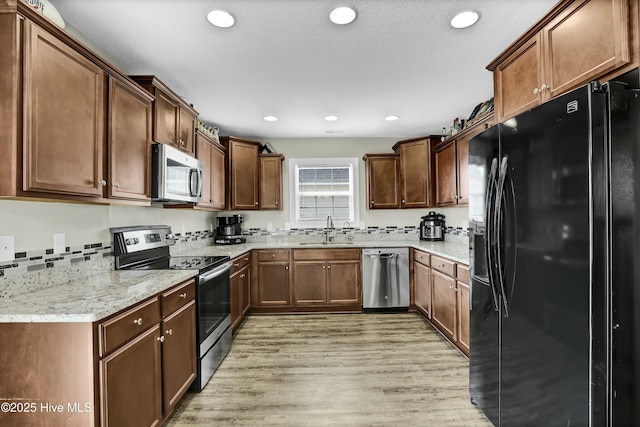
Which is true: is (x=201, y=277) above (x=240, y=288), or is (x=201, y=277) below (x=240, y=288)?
above

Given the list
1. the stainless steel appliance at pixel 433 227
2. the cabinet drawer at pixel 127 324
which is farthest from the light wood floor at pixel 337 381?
the stainless steel appliance at pixel 433 227

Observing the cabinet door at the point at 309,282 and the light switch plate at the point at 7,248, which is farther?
the cabinet door at the point at 309,282

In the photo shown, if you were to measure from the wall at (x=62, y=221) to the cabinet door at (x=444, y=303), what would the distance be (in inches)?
112

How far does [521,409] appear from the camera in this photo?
1.56 metres

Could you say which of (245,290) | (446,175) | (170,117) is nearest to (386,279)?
(446,175)

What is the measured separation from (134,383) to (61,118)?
52.1 inches

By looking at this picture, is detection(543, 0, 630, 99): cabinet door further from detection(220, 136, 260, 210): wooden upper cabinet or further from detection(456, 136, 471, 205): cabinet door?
detection(220, 136, 260, 210): wooden upper cabinet

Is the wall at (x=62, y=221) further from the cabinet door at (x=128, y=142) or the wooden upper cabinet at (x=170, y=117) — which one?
the wooden upper cabinet at (x=170, y=117)

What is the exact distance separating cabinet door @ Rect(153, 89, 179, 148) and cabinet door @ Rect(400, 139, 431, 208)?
9.59 feet

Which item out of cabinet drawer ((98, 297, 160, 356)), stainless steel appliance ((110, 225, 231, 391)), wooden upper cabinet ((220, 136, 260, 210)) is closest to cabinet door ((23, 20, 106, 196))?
cabinet drawer ((98, 297, 160, 356))

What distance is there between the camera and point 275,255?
13.4 ft

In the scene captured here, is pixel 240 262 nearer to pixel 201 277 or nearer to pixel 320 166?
pixel 201 277

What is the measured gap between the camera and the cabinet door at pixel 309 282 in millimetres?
4086

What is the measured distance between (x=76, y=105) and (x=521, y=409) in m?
2.69
